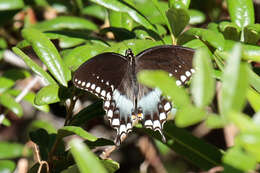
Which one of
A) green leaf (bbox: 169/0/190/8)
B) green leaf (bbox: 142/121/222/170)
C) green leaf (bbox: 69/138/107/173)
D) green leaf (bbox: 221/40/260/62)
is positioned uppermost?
green leaf (bbox: 169/0/190/8)

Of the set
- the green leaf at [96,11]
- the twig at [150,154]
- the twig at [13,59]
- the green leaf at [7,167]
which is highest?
the green leaf at [96,11]

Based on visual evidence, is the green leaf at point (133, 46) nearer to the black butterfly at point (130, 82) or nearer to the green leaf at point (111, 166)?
the black butterfly at point (130, 82)

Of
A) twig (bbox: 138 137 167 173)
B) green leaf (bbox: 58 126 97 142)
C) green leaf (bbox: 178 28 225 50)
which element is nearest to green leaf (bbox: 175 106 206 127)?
green leaf (bbox: 58 126 97 142)

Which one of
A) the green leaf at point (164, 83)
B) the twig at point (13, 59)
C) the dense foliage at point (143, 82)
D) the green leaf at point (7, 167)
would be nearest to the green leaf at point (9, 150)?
the dense foliage at point (143, 82)

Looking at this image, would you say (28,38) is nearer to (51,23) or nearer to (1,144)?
(51,23)

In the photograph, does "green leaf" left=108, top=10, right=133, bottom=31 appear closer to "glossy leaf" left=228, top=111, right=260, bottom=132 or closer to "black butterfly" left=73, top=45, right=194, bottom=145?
"black butterfly" left=73, top=45, right=194, bottom=145

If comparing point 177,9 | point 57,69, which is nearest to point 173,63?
point 177,9
